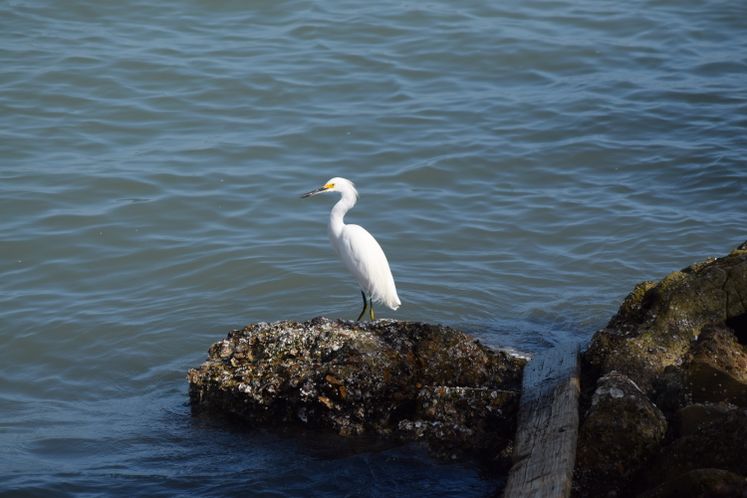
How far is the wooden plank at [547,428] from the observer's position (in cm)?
375

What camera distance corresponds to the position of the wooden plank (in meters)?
3.75

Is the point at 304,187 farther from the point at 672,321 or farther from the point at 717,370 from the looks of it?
the point at 717,370

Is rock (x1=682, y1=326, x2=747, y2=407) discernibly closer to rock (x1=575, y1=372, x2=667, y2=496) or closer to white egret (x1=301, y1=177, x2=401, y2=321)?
rock (x1=575, y1=372, x2=667, y2=496)

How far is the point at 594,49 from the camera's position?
45.0 ft

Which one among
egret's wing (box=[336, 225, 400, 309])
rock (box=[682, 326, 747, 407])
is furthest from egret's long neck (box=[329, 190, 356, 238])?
rock (box=[682, 326, 747, 407])

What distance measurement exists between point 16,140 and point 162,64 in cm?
264

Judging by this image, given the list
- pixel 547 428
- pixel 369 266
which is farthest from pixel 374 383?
pixel 369 266

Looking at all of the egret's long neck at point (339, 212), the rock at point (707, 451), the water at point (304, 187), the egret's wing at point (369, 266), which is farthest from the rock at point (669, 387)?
the egret's long neck at point (339, 212)

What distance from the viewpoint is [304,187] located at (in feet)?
32.8

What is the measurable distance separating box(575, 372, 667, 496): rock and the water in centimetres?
58

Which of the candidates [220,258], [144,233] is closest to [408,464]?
[220,258]

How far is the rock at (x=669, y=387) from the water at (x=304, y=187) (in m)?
0.68

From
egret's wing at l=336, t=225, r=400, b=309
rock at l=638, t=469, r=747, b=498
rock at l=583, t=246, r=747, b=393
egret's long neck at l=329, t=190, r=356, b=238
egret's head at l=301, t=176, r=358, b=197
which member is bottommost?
rock at l=638, t=469, r=747, b=498

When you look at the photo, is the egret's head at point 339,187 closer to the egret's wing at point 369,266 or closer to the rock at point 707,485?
the egret's wing at point 369,266
